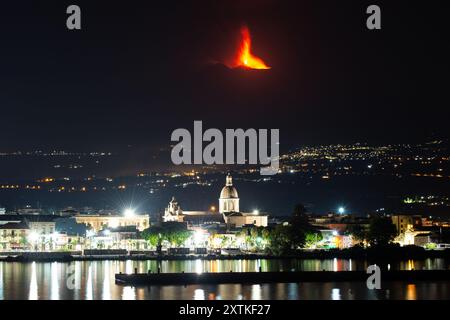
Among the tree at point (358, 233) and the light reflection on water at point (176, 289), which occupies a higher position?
the tree at point (358, 233)

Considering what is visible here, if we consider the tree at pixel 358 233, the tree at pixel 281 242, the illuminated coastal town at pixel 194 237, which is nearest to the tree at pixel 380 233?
the illuminated coastal town at pixel 194 237

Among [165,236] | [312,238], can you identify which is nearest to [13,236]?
[165,236]

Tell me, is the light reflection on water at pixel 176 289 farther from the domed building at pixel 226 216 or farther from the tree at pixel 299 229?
the domed building at pixel 226 216

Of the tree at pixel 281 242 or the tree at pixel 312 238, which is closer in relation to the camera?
the tree at pixel 281 242

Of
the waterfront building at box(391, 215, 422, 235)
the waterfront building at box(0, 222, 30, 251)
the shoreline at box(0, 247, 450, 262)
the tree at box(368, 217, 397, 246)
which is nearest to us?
the shoreline at box(0, 247, 450, 262)

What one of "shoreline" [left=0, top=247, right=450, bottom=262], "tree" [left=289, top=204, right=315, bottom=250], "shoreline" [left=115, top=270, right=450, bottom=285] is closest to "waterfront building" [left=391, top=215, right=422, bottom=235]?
"tree" [left=289, top=204, right=315, bottom=250]

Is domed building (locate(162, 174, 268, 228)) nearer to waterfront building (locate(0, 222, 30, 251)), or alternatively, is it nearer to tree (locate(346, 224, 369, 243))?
tree (locate(346, 224, 369, 243))

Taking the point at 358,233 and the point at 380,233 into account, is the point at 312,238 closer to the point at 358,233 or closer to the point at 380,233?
the point at 380,233
